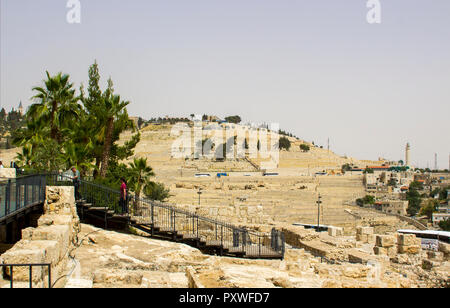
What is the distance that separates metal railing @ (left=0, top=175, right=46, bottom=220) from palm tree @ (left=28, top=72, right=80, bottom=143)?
23.7 ft

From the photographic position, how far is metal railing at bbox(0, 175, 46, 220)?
936cm

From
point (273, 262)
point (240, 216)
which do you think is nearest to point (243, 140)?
point (240, 216)

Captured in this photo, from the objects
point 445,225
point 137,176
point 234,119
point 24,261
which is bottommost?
point 445,225

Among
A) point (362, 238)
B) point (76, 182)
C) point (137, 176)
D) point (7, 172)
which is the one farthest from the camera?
point (362, 238)

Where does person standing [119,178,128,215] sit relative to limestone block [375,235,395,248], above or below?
above

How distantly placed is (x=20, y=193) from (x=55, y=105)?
→ 9.50m

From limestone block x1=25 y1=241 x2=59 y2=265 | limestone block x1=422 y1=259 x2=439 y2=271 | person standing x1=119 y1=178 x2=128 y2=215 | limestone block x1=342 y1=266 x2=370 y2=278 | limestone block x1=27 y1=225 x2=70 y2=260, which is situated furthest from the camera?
limestone block x1=422 y1=259 x2=439 y2=271

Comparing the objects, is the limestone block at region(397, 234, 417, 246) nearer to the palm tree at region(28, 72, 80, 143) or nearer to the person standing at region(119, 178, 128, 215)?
the person standing at region(119, 178, 128, 215)

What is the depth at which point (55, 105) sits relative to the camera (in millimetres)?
18953

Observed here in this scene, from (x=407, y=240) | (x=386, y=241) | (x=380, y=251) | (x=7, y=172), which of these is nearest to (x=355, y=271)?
(x=7, y=172)

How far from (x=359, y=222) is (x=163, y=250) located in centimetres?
3531

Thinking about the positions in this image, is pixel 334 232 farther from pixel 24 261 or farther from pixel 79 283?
pixel 24 261

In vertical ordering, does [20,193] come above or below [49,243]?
above

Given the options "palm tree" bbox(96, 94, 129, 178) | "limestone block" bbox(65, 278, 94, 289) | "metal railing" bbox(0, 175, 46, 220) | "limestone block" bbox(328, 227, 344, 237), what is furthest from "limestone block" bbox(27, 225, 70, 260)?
"limestone block" bbox(328, 227, 344, 237)
